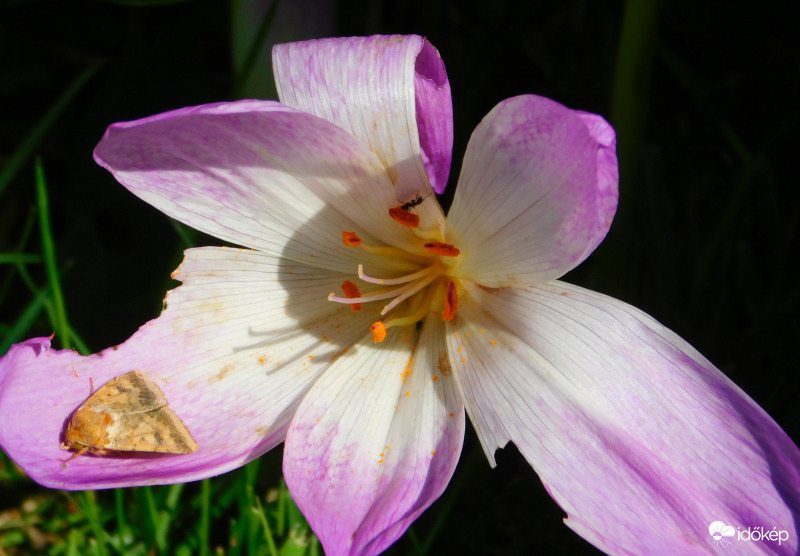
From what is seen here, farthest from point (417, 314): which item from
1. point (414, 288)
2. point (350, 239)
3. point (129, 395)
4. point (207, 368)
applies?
point (129, 395)

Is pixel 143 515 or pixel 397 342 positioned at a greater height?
pixel 397 342

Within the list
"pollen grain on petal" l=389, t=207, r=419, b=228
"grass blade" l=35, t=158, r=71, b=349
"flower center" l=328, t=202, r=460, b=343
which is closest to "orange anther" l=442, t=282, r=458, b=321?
"flower center" l=328, t=202, r=460, b=343

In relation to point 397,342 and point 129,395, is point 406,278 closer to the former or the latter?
point 397,342

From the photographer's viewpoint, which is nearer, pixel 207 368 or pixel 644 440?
pixel 644 440

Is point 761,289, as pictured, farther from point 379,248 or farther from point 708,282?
point 379,248

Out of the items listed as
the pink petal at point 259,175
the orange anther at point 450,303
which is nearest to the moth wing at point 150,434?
the pink petal at point 259,175

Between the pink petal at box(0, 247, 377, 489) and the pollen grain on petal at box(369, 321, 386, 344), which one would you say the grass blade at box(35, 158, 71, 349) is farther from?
the pollen grain on petal at box(369, 321, 386, 344)
